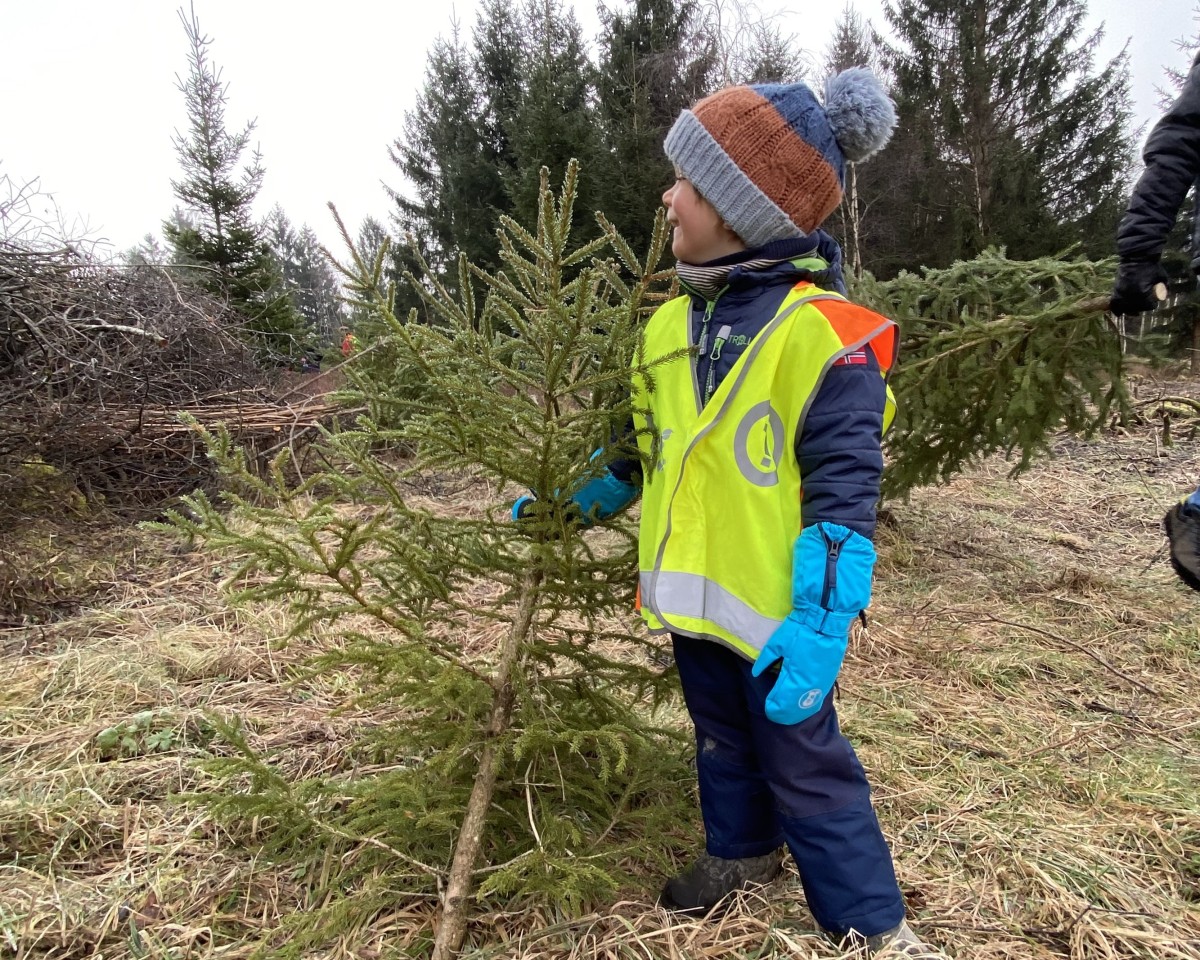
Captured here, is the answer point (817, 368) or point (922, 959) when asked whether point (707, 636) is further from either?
point (922, 959)

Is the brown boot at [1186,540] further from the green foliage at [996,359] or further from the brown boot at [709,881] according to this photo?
the brown boot at [709,881]

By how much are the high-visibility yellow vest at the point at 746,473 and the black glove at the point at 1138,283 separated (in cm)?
202

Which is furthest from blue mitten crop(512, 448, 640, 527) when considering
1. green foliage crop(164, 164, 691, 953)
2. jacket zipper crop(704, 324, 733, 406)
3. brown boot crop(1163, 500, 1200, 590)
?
brown boot crop(1163, 500, 1200, 590)

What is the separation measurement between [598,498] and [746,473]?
0.49 metres

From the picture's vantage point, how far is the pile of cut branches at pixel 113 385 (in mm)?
5113

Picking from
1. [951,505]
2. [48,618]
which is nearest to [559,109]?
[951,505]

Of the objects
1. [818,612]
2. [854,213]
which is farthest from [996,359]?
[854,213]

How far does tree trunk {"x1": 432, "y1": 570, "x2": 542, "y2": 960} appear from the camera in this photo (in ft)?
5.38

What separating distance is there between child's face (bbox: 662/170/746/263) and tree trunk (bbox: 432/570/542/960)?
93 cm

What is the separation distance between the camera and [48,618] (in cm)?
387

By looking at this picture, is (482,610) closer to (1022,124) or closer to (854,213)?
(854,213)

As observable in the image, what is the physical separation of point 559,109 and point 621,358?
18.7 metres

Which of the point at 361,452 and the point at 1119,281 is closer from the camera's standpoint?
the point at 361,452

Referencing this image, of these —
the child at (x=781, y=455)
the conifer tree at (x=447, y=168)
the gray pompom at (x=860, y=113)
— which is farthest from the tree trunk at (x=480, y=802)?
the conifer tree at (x=447, y=168)
